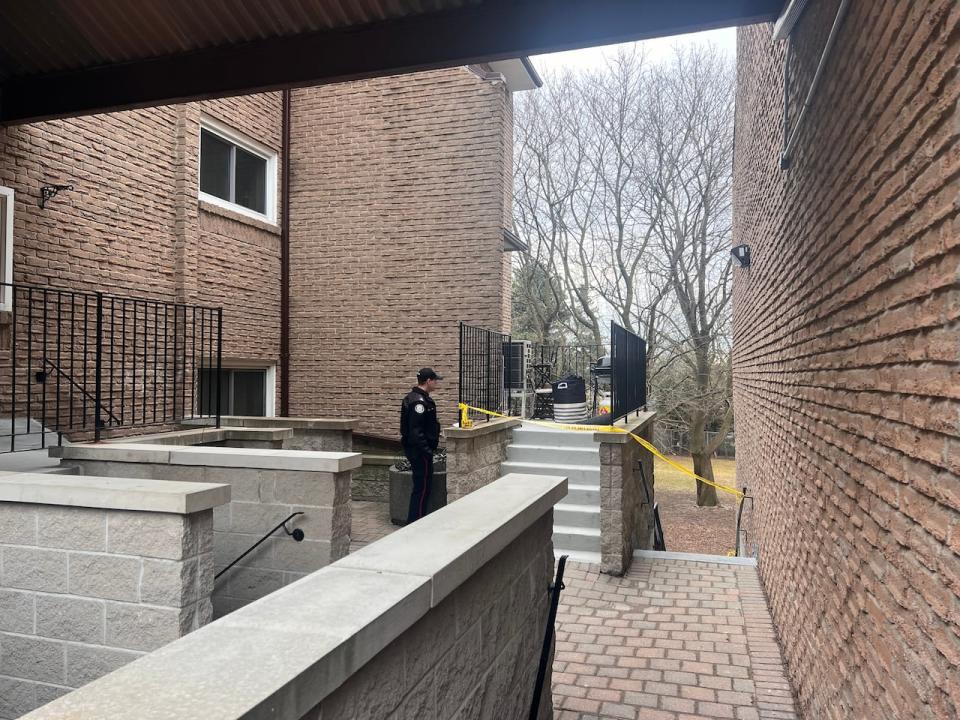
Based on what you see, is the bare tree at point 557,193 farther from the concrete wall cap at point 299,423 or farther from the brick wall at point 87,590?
the brick wall at point 87,590

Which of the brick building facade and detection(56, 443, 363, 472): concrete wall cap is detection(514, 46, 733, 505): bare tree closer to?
the brick building facade

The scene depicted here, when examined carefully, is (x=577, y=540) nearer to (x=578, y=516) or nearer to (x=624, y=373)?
(x=578, y=516)

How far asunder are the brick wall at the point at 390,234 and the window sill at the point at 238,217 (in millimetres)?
546

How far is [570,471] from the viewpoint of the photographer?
9.03 m

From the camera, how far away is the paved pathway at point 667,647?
4.55 metres

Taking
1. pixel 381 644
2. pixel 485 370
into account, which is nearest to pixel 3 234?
pixel 485 370

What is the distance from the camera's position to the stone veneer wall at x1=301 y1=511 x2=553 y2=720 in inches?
71.7

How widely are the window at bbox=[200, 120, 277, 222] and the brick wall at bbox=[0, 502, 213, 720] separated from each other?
784 centimetres

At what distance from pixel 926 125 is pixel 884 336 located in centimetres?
86

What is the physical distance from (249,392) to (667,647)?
8669mm

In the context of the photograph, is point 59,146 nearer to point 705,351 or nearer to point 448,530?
point 448,530

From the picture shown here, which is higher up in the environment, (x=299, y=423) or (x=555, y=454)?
(x=299, y=423)

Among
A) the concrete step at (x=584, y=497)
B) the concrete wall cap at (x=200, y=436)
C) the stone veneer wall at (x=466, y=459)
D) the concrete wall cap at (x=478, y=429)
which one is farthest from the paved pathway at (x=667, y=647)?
the concrete wall cap at (x=200, y=436)

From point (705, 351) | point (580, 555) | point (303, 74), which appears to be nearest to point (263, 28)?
point (303, 74)
